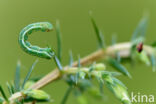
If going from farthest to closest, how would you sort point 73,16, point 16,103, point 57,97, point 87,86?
point 73,16 → point 57,97 → point 87,86 → point 16,103

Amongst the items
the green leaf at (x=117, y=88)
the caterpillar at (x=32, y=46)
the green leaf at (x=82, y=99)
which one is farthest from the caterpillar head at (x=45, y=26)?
the green leaf at (x=82, y=99)

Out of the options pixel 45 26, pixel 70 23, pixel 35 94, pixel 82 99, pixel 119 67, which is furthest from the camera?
pixel 70 23

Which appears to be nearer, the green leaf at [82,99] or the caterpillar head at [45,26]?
the caterpillar head at [45,26]

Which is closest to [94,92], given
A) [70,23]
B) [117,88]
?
[117,88]

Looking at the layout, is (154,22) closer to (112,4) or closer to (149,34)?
(149,34)

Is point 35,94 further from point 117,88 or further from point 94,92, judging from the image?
point 94,92

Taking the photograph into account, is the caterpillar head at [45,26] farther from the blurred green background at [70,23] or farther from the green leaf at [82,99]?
the blurred green background at [70,23]

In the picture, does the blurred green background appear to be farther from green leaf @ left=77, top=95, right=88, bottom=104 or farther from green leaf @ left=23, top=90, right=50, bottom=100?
green leaf @ left=23, top=90, right=50, bottom=100

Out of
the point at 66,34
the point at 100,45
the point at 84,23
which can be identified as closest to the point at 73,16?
the point at 84,23
